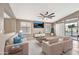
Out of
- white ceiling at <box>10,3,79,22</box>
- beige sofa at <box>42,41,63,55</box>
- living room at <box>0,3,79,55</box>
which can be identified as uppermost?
white ceiling at <box>10,3,79,22</box>

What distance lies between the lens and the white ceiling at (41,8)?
223cm

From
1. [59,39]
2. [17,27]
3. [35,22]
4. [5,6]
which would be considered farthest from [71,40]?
[5,6]

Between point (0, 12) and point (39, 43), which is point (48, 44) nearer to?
point (39, 43)

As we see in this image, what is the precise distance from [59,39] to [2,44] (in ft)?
4.82

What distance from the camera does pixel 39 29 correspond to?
2.45m

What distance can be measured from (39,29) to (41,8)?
57 centimetres

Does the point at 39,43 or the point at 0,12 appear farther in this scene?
the point at 39,43

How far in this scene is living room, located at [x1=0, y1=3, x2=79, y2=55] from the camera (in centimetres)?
221

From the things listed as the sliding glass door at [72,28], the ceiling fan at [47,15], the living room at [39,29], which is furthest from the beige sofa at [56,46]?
the ceiling fan at [47,15]

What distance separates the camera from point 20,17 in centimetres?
235

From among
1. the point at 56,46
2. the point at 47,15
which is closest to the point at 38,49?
the point at 56,46

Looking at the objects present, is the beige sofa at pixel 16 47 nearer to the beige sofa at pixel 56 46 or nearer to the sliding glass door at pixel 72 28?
the beige sofa at pixel 56 46

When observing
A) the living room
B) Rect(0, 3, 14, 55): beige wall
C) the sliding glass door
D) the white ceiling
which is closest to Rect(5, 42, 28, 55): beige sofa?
the living room

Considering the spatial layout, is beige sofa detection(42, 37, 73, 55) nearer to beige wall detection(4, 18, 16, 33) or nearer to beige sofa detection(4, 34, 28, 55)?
beige sofa detection(4, 34, 28, 55)
